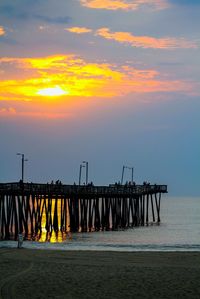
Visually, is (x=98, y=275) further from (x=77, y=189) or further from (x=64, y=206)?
(x=64, y=206)

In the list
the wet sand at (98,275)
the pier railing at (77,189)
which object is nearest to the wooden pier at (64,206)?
the pier railing at (77,189)

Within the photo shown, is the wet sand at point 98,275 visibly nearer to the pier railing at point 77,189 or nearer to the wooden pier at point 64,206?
the pier railing at point 77,189

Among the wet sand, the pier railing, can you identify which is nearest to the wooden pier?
the pier railing

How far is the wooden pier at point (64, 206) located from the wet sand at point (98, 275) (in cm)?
1799

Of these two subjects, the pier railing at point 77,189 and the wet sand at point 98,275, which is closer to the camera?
the wet sand at point 98,275

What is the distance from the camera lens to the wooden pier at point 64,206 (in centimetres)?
4381

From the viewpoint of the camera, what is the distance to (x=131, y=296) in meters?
15.5

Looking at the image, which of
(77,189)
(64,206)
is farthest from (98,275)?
(64,206)

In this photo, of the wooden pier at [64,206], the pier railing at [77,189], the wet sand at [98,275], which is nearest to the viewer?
the wet sand at [98,275]

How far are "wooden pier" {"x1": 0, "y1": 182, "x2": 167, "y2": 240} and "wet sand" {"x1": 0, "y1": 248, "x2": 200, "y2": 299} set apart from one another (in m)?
18.0

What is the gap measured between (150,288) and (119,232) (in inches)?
1344

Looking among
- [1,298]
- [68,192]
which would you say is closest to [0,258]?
[1,298]

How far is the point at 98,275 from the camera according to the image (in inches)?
736

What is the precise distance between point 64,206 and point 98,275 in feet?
110
